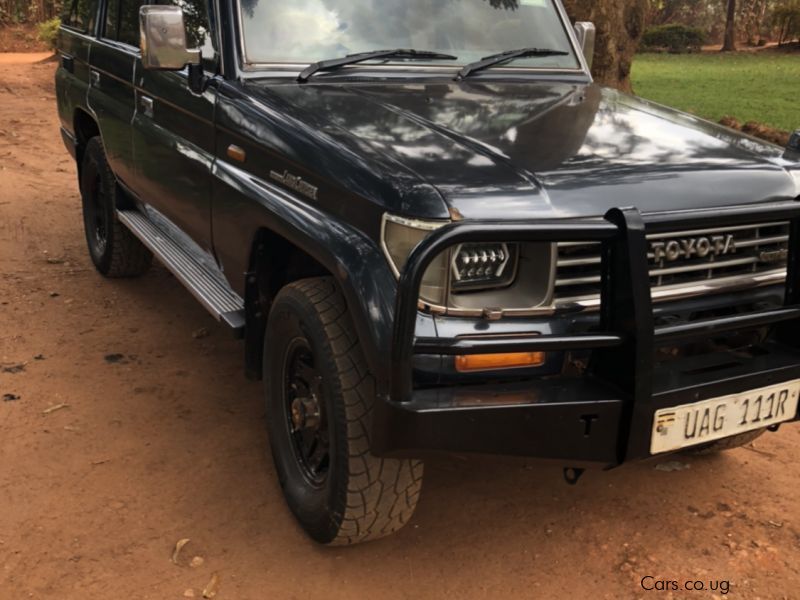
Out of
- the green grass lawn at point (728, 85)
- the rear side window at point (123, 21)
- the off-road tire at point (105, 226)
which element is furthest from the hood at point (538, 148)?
the green grass lawn at point (728, 85)

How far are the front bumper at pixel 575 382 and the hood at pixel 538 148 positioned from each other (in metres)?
0.13

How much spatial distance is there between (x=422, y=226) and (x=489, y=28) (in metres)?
1.78

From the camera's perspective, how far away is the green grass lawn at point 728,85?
12.3 m

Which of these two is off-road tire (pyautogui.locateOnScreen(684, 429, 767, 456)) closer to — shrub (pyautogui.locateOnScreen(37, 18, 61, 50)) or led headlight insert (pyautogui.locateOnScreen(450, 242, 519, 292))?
led headlight insert (pyautogui.locateOnScreen(450, 242, 519, 292))

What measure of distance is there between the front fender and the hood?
0.25 m

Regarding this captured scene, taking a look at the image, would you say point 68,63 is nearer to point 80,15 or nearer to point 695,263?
point 80,15

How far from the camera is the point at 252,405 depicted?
396 centimetres

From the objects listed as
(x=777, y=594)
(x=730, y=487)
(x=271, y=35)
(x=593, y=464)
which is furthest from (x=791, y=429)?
(x=271, y=35)

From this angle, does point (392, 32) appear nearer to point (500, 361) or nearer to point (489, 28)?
point (489, 28)

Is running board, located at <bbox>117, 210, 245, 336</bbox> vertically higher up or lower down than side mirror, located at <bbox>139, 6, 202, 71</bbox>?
lower down

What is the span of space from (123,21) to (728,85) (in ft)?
47.0

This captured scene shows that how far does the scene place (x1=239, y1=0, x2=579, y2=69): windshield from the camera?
3.41 m

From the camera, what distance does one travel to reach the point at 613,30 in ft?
26.5

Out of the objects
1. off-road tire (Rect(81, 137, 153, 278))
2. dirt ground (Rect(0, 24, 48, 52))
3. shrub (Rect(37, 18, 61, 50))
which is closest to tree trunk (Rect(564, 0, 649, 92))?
off-road tire (Rect(81, 137, 153, 278))
